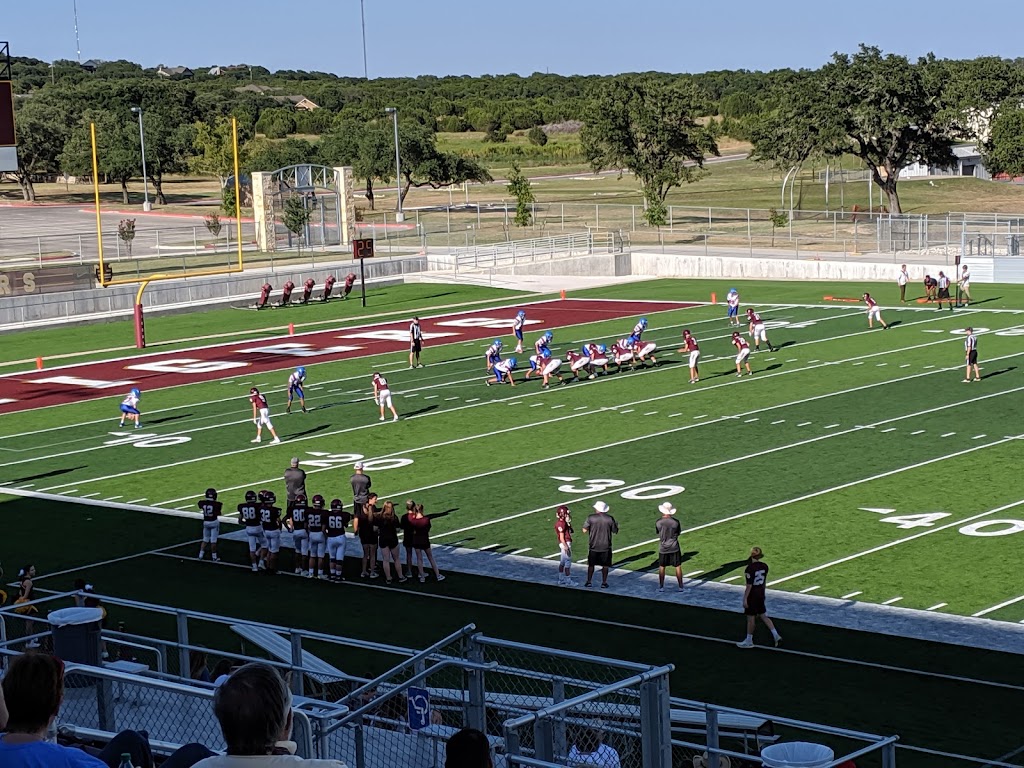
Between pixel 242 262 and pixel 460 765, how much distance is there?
58812 millimetres

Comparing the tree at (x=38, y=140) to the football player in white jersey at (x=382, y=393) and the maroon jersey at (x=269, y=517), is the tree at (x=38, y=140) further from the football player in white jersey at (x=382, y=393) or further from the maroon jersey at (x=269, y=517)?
the maroon jersey at (x=269, y=517)

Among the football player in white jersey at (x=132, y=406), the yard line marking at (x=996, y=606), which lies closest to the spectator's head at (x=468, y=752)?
the yard line marking at (x=996, y=606)

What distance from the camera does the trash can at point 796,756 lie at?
7621mm

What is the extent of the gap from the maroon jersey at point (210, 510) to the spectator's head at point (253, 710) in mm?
17544

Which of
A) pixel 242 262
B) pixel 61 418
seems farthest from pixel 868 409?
pixel 242 262

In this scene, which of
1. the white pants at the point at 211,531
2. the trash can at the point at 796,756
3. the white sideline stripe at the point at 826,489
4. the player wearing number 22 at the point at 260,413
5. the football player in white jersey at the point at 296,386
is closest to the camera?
the trash can at the point at 796,756

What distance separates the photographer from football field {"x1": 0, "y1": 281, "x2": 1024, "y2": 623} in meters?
22.2

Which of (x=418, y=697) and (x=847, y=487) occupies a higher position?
(x=418, y=697)

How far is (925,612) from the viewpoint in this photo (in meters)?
18.9

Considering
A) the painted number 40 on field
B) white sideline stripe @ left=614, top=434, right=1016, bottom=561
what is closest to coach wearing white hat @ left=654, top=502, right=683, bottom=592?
white sideline stripe @ left=614, top=434, right=1016, bottom=561

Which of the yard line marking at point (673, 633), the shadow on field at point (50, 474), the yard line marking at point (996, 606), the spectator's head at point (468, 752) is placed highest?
the spectator's head at point (468, 752)

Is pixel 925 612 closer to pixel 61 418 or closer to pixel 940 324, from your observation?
pixel 61 418

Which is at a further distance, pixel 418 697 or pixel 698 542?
pixel 698 542

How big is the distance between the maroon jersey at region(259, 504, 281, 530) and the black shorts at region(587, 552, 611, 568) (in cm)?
457
